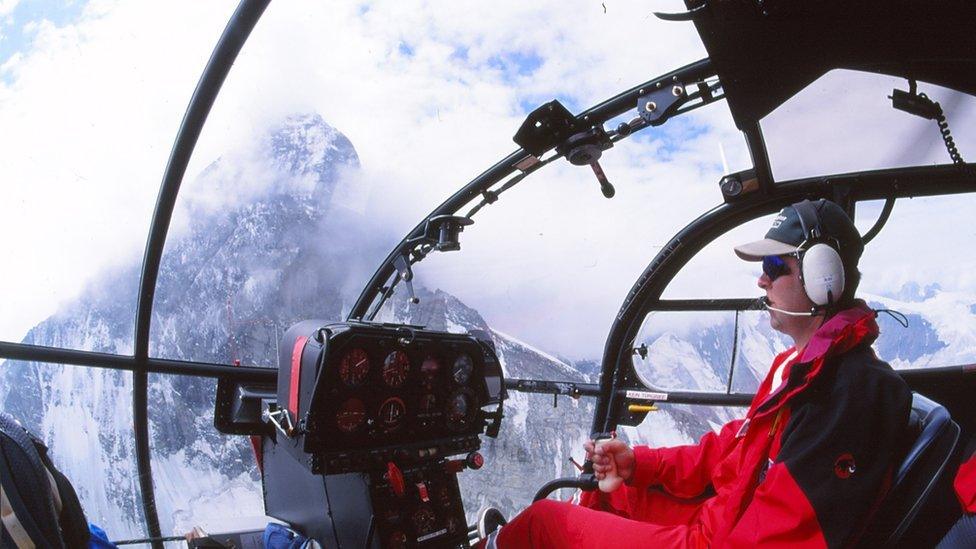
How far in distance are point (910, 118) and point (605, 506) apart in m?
2.88

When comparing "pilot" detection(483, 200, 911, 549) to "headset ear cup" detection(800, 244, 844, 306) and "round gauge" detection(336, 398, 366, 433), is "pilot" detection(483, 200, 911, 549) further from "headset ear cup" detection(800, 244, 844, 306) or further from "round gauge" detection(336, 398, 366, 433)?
"round gauge" detection(336, 398, 366, 433)

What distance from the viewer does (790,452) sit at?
1.30 meters

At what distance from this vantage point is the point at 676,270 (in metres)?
4.05

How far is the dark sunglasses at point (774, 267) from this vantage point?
171 centimetres

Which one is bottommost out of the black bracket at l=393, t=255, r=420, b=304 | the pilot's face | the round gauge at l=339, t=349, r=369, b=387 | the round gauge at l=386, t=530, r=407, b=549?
the round gauge at l=386, t=530, r=407, b=549

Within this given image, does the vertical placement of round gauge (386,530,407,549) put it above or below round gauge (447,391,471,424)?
below

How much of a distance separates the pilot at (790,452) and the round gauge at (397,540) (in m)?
0.55

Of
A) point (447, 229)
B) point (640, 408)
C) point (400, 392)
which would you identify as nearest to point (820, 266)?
point (400, 392)

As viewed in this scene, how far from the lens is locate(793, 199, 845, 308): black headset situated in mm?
1548

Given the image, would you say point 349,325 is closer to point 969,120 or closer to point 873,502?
point 873,502

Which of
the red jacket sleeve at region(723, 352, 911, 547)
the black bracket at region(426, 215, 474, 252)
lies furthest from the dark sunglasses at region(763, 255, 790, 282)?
the black bracket at region(426, 215, 474, 252)

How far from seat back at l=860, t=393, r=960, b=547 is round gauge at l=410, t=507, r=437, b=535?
1.64 m

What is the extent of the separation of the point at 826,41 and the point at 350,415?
2.67m

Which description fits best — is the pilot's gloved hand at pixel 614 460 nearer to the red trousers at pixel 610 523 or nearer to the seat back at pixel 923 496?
the red trousers at pixel 610 523
